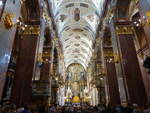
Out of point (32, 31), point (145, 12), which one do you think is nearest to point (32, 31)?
point (32, 31)

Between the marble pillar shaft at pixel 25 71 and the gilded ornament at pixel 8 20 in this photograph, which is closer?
the gilded ornament at pixel 8 20

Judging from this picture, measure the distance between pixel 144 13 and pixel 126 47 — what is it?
318 cm

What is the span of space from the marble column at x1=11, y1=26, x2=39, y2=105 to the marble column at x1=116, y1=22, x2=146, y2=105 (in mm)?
5367

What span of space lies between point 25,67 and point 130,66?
242 inches

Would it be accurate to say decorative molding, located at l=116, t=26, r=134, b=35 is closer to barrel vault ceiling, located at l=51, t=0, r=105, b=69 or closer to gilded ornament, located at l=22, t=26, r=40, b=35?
barrel vault ceiling, located at l=51, t=0, r=105, b=69

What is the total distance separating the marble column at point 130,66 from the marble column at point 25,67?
5.37 meters

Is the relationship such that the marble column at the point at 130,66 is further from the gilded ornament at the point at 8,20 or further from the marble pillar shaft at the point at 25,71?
the gilded ornament at the point at 8,20

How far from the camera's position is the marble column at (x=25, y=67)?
6732 mm

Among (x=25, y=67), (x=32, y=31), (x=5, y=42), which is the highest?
(x=32, y=31)

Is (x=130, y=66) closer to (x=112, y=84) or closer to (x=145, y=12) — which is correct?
(x=145, y=12)

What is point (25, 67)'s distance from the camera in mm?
7480

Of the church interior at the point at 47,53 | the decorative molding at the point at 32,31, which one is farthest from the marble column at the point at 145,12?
the decorative molding at the point at 32,31

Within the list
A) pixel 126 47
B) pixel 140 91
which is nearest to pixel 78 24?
pixel 126 47

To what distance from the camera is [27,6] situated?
855cm
